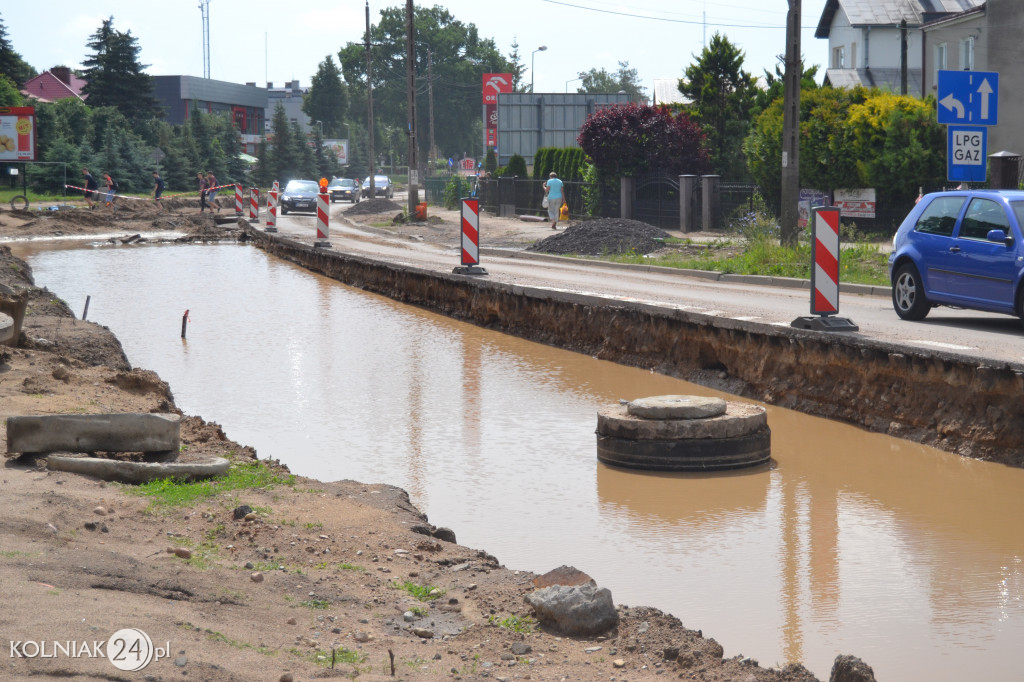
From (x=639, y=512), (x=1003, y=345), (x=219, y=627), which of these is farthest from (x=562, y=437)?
(x=219, y=627)

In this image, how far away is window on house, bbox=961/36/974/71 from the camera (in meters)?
38.4

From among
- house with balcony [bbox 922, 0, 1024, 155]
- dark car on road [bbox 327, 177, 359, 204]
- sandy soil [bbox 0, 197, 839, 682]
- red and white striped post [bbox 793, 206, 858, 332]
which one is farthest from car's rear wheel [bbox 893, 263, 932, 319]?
dark car on road [bbox 327, 177, 359, 204]

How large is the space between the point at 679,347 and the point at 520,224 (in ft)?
90.0

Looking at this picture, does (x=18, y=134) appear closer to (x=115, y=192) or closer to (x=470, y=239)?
(x=115, y=192)

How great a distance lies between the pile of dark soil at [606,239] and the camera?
92.5 ft

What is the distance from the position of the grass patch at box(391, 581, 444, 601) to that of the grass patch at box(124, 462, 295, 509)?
1602 millimetres

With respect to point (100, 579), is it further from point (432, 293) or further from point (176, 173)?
point (176, 173)

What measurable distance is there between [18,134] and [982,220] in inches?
2104

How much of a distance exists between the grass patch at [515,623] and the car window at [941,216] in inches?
393

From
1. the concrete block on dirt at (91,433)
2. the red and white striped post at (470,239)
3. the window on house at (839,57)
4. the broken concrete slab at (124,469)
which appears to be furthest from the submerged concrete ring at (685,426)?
the window on house at (839,57)

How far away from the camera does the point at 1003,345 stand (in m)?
10.9

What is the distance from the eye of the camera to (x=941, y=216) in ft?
44.8

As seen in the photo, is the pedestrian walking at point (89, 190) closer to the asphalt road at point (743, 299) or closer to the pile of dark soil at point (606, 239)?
the asphalt road at point (743, 299)

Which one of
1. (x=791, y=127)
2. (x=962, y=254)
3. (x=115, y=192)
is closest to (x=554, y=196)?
(x=791, y=127)
